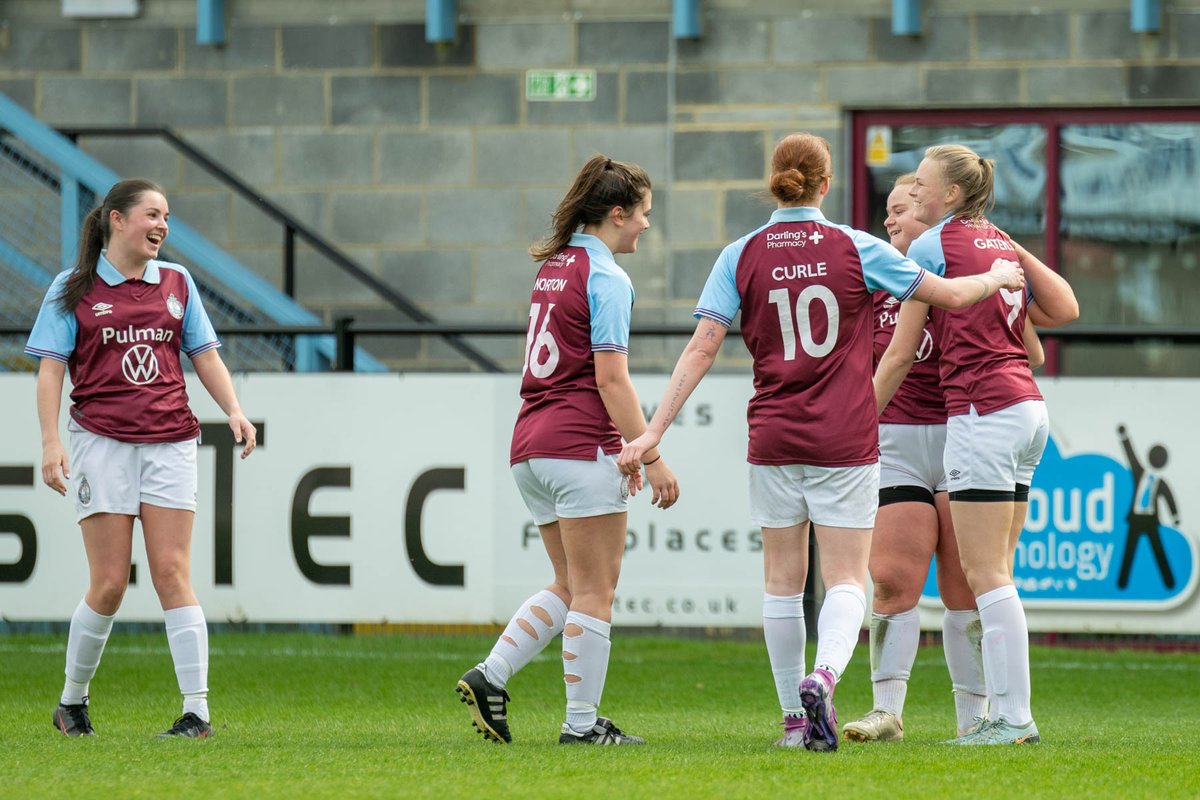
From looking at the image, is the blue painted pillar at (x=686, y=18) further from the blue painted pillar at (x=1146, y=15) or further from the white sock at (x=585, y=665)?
the white sock at (x=585, y=665)

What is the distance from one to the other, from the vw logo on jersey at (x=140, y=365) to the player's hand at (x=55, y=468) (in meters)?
0.30

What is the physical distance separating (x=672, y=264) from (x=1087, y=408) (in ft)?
10.2

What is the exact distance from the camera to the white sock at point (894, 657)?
5371mm

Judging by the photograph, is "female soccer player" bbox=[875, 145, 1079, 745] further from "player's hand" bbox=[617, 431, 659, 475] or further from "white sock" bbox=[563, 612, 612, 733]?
"white sock" bbox=[563, 612, 612, 733]

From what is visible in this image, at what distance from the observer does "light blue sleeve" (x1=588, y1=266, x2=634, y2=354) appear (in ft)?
16.3

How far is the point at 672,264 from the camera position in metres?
10.4

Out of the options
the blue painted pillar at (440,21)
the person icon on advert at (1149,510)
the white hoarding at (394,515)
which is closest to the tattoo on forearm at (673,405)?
the white hoarding at (394,515)

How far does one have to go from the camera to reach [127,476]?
17.3 feet

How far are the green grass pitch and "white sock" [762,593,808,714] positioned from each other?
18 cm

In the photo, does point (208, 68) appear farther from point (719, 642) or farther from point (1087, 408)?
point (1087, 408)

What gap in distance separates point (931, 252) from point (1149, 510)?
3.39m

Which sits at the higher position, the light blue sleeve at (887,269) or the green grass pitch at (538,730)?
the light blue sleeve at (887,269)

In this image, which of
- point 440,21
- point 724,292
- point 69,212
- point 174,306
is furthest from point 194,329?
point 440,21

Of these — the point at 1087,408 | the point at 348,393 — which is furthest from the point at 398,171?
the point at 1087,408
